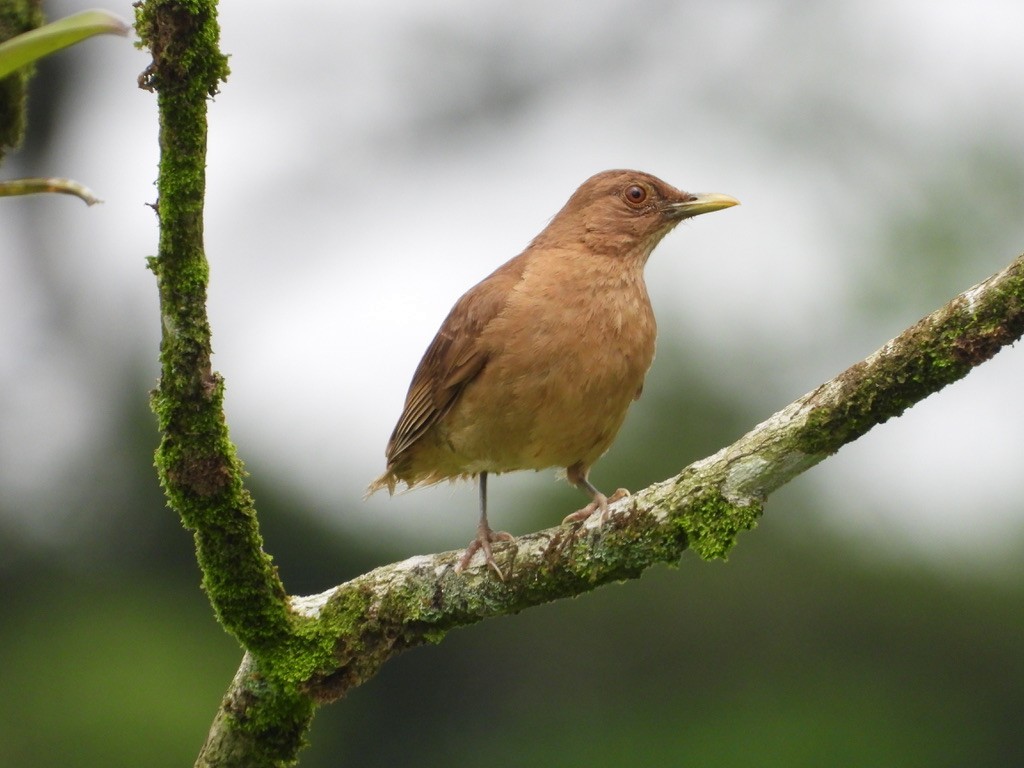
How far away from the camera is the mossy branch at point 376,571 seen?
3348 mm

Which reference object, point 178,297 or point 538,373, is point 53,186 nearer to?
point 178,297

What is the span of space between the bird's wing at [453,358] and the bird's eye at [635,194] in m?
0.62

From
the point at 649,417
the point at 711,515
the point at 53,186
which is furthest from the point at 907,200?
the point at 53,186

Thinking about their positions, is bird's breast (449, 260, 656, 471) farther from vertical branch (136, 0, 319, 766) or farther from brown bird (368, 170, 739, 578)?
vertical branch (136, 0, 319, 766)

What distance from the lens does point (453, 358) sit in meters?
5.53

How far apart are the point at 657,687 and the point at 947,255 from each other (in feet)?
17.7

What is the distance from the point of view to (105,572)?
14.2m

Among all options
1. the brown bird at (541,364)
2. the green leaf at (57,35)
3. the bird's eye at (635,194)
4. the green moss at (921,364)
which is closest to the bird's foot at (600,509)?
the brown bird at (541,364)

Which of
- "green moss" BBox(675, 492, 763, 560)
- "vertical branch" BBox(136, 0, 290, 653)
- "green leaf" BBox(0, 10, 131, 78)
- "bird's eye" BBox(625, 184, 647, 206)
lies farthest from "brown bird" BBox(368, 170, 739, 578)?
"green leaf" BBox(0, 10, 131, 78)

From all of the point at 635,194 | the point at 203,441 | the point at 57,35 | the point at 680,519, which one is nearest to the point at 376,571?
the point at 203,441

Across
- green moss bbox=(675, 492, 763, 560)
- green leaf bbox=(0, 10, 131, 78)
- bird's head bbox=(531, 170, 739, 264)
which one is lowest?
green moss bbox=(675, 492, 763, 560)

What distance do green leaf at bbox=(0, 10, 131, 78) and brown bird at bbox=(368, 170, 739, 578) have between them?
240cm

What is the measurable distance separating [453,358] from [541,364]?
46 cm

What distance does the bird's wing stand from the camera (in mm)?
5469
